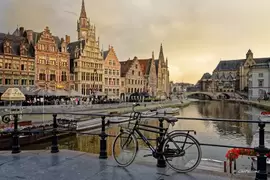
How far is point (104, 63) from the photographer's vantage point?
48031 millimetres

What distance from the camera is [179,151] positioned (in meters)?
4.16

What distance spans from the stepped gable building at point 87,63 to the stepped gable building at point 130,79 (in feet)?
28.6

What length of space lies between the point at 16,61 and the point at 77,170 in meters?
33.2

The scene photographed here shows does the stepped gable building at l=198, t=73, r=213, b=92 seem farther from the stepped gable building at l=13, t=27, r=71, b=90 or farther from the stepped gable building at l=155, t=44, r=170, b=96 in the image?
the stepped gable building at l=13, t=27, r=71, b=90

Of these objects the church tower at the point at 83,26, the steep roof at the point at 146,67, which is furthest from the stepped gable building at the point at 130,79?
the church tower at the point at 83,26

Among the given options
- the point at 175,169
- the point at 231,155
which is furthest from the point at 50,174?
the point at 231,155

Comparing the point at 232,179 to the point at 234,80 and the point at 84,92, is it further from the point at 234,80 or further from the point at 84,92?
the point at 234,80

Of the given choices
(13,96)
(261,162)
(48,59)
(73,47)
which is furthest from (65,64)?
(261,162)

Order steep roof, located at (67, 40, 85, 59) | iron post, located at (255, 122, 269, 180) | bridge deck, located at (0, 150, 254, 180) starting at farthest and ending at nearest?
steep roof, located at (67, 40, 85, 59) → bridge deck, located at (0, 150, 254, 180) → iron post, located at (255, 122, 269, 180)

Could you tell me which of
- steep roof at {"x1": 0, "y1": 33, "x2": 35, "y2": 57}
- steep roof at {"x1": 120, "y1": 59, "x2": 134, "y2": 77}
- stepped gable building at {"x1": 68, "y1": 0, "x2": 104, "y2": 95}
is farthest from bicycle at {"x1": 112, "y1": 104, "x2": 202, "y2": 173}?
steep roof at {"x1": 120, "y1": 59, "x2": 134, "y2": 77}

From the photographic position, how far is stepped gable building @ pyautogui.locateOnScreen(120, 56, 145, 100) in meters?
54.9

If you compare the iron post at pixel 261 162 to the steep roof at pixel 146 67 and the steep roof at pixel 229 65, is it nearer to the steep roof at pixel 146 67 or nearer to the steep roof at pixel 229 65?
the steep roof at pixel 146 67

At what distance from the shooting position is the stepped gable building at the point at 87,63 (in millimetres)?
41906

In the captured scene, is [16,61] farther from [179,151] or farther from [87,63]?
[179,151]
